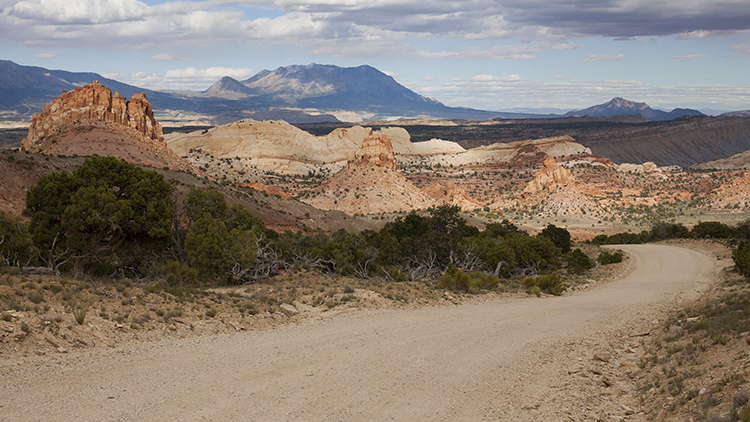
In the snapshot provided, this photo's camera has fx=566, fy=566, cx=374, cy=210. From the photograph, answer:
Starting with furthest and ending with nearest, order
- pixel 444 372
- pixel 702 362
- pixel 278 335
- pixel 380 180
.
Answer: pixel 380 180, pixel 278 335, pixel 444 372, pixel 702 362

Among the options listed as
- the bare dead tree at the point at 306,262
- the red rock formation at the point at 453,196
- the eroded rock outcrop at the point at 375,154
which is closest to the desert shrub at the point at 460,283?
the bare dead tree at the point at 306,262

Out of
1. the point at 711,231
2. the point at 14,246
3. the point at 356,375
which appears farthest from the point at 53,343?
the point at 711,231

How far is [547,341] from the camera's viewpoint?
42.8 feet

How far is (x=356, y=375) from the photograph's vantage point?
32.7 feet

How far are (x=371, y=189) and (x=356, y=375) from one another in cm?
5949

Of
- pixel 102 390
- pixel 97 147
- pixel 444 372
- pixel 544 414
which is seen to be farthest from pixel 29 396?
pixel 97 147

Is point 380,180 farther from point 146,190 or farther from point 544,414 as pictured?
point 544,414

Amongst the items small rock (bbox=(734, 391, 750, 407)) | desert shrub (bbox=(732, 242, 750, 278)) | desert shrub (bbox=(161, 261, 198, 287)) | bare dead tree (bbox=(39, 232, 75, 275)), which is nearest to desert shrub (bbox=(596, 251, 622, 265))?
desert shrub (bbox=(732, 242, 750, 278))

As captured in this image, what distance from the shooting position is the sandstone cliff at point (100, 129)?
58125mm

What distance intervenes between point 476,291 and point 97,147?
49.6 m

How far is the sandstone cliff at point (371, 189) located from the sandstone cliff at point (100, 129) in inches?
674

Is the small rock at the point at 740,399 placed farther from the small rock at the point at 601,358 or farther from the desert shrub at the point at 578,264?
the desert shrub at the point at 578,264

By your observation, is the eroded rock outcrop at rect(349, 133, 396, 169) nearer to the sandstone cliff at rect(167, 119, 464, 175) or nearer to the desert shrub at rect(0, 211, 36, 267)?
the sandstone cliff at rect(167, 119, 464, 175)

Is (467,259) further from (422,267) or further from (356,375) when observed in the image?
(356,375)
